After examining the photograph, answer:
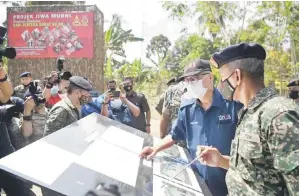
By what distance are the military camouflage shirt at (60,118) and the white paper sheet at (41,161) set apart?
1.06 m

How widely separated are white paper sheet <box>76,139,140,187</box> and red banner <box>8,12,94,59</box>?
8323 millimetres

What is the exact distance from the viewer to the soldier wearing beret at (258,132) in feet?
4.11

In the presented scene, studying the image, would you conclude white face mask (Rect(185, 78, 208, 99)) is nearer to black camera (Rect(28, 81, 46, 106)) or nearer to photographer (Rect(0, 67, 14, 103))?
black camera (Rect(28, 81, 46, 106))

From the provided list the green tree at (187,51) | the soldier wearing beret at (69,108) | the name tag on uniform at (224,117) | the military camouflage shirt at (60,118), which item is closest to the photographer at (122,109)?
the soldier wearing beret at (69,108)

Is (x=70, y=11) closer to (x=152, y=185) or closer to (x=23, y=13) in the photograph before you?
(x=23, y=13)

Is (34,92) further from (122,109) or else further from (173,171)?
(122,109)

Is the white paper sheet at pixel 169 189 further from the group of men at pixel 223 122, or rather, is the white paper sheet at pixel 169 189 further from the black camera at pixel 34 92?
the black camera at pixel 34 92

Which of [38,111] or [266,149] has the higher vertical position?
[266,149]

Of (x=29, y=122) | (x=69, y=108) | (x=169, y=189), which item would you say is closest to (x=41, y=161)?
(x=169, y=189)

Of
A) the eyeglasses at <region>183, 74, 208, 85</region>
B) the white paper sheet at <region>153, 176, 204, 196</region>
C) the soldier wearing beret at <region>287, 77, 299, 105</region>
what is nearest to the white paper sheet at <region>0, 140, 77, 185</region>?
the white paper sheet at <region>153, 176, 204, 196</region>

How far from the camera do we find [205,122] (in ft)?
7.70

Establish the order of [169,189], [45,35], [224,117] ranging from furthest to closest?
[45,35] < [224,117] < [169,189]

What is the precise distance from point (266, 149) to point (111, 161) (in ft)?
2.48

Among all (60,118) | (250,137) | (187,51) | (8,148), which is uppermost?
(187,51)
